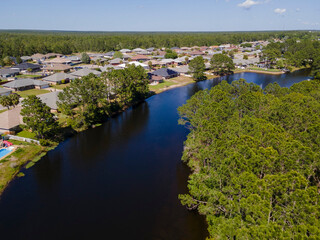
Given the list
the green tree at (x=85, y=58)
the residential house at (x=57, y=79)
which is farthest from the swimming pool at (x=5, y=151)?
the green tree at (x=85, y=58)

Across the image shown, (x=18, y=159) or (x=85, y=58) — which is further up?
(x=85, y=58)

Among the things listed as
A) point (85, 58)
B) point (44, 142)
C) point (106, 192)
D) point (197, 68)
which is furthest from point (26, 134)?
point (85, 58)

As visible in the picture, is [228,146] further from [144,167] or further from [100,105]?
[100,105]

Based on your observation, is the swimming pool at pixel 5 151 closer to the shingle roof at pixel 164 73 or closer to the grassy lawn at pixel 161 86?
the grassy lawn at pixel 161 86

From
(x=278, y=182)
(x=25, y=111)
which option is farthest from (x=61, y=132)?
(x=278, y=182)

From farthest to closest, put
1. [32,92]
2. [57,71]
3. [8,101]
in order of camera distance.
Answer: [57,71], [32,92], [8,101]

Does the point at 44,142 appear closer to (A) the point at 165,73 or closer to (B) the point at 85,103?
(B) the point at 85,103

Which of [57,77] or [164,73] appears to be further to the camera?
[164,73]
